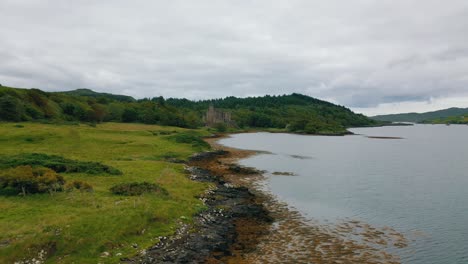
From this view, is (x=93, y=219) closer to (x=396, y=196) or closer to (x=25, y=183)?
(x=25, y=183)

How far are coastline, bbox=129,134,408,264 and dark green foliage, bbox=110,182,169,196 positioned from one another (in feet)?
22.0

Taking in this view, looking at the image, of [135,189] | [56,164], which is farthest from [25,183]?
[56,164]

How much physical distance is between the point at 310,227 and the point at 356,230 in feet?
16.9

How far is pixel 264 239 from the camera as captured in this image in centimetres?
3166

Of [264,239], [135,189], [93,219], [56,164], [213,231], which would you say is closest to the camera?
[93,219]

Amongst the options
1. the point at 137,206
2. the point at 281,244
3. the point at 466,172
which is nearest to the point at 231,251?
the point at 281,244

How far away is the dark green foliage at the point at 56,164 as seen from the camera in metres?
46.5

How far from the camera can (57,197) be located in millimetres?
34625

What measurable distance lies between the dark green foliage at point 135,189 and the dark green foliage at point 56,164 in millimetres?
11331

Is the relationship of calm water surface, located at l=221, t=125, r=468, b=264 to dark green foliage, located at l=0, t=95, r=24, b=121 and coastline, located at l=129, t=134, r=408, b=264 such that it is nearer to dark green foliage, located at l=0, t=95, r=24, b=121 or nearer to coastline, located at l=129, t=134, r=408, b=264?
coastline, located at l=129, t=134, r=408, b=264

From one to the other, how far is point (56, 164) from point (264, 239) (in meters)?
36.4

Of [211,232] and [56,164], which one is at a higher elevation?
[56,164]

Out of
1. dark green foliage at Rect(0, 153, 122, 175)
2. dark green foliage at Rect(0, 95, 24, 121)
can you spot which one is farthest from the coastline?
dark green foliage at Rect(0, 95, 24, 121)

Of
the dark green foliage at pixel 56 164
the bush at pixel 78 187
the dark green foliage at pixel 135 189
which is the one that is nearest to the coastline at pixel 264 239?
the dark green foliage at pixel 135 189
